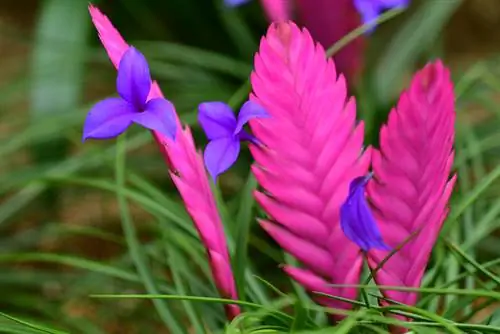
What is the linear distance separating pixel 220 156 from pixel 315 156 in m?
0.06

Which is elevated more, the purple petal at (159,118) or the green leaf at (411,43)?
the green leaf at (411,43)

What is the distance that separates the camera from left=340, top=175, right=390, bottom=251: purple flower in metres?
0.42

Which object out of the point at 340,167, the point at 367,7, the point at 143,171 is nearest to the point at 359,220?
the point at 340,167

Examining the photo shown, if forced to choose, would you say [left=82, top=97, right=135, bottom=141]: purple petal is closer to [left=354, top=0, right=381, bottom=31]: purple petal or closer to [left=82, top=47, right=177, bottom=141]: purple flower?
[left=82, top=47, right=177, bottom=141]: purple flower

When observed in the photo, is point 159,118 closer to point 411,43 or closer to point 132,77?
point 132,77

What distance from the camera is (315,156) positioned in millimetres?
449

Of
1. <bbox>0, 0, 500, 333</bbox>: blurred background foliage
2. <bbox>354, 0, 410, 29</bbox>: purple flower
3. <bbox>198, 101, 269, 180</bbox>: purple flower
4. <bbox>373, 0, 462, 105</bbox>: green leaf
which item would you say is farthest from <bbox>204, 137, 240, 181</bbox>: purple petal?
<bbox>373, 0, 462, 105</bbox>: green leaf

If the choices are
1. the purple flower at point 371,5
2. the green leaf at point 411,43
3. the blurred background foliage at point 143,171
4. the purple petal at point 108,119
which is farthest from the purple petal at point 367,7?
the green leaf at point 411,43

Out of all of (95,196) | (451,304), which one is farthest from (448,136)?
(95,196)

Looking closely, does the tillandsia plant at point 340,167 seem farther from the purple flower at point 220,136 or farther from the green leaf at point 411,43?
the green leaf at point 411,43

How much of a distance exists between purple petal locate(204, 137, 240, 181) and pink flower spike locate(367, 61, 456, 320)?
82 millimetres

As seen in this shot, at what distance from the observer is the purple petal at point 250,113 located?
1.38ft

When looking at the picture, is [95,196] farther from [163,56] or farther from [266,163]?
[266,163]

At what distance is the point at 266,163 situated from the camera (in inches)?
17.9
